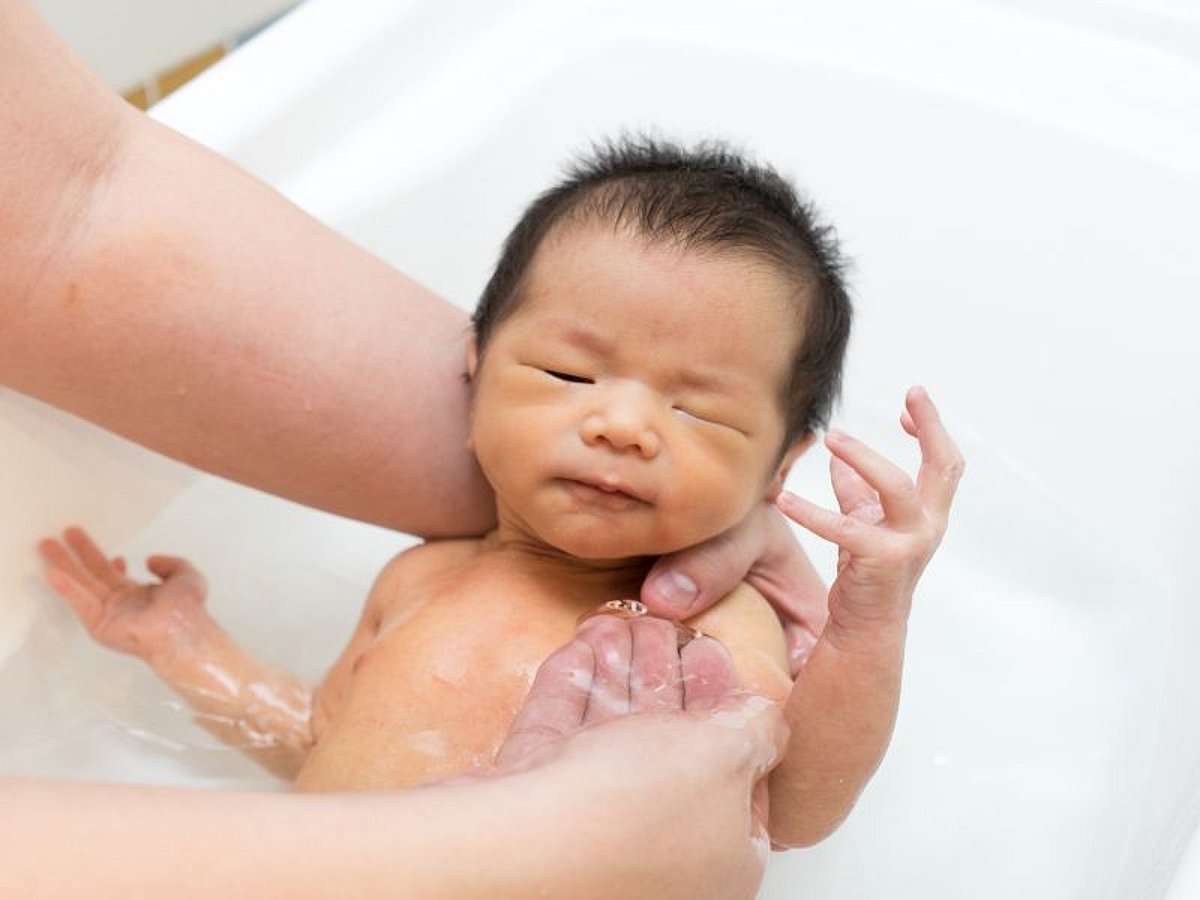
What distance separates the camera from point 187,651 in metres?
1.16

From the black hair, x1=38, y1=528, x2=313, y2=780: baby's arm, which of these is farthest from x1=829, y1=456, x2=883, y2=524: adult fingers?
x1=38, y1=528, x2=313, y2=780: baby's arm

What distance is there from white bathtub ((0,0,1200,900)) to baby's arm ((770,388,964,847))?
10.8 inches

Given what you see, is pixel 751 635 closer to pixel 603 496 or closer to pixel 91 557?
pixel 603 496

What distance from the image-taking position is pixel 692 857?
0.69m

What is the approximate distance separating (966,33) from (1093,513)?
0.45m

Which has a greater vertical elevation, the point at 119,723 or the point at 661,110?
the point at 661,110

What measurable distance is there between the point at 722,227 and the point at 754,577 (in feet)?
0.85

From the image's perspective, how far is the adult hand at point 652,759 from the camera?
26.4 inches

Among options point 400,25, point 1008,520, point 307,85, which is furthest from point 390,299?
point 1008,520

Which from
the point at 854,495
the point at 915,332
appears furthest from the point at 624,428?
the point at 915,332

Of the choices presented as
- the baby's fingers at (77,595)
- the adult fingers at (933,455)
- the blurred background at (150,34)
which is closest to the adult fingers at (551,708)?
the adult fingers at (933,455)

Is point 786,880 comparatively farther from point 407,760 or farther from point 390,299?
point 390,299

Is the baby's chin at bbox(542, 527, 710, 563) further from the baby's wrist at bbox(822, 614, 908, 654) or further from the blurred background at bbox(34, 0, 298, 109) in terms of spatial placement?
the blurred background at bbox(34, 0, 298, 109)

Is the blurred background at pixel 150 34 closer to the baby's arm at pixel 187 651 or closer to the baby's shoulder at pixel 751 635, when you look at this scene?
the baby's arm at pixel 187 651
